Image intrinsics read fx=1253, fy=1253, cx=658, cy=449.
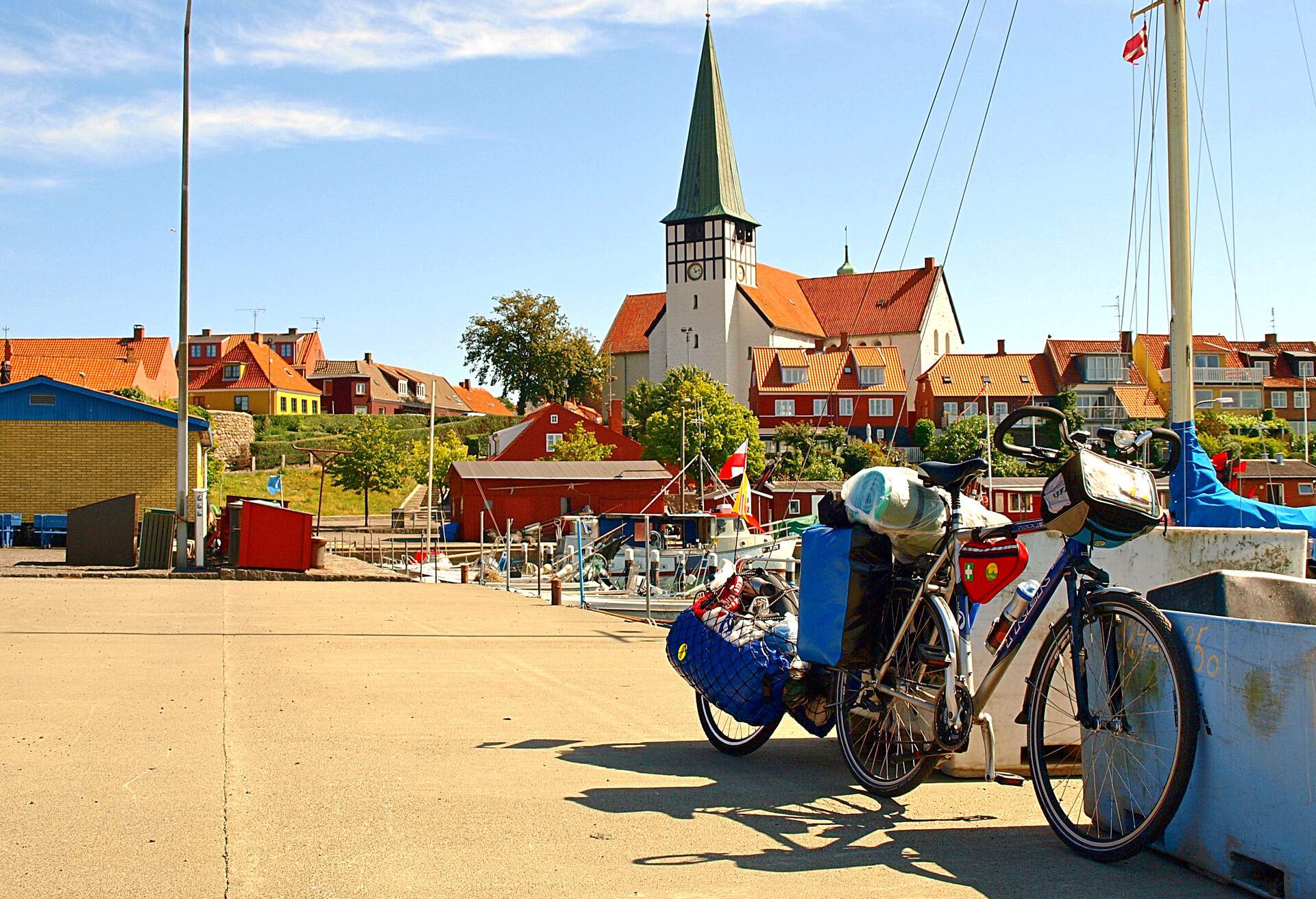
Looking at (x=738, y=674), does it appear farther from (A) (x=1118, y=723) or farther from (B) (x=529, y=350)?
(B) (x=529, y=350)

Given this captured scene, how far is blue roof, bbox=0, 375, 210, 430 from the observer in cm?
3703

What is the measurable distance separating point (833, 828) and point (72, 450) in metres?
36.8

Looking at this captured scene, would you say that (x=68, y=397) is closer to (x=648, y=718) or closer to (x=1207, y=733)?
(x=648, y=718)

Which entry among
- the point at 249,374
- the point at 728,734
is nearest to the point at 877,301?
the point at 249,374

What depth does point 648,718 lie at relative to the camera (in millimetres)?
8141

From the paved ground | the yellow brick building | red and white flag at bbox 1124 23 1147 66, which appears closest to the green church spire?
the yellow brick building

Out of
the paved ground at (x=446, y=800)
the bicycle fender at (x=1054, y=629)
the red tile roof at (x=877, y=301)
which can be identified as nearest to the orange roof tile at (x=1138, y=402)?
the red tile roof at (x=877, y=301)

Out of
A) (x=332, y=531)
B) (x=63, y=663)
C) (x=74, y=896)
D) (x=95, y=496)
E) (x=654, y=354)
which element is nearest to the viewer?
(x=74, y=896)

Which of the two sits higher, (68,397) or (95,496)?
(68,397)

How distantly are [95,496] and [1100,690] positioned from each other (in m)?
37.3

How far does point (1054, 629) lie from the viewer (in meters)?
4.88

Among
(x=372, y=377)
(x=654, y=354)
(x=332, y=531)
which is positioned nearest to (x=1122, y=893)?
(x=332, y=531)

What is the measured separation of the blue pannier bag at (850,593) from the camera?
18.9ft

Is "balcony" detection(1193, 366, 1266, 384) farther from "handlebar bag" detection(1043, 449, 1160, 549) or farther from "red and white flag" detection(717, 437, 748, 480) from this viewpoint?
"handlebar bag" detection(1043, 449, 1160, 549)
